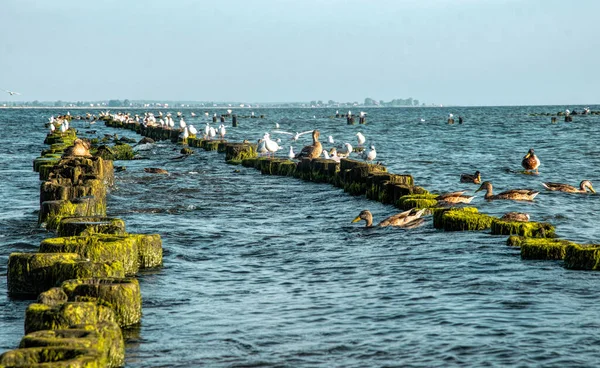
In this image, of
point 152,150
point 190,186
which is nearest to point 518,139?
point 152,150

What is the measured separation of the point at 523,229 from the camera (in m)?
15.5

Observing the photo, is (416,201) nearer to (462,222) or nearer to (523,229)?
(462,222)

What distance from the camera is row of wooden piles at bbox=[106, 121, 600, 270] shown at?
13367 mm

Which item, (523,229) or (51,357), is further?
(523,229)

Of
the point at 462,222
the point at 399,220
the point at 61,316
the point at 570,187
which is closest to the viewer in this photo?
the point at 61,316

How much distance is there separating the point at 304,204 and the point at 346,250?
7.41m

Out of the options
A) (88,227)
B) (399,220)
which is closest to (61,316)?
(88,227)

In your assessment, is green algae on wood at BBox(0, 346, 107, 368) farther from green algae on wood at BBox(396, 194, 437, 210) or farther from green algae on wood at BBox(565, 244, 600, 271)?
green algae on wood at BBox(396, 194, 437, 210)

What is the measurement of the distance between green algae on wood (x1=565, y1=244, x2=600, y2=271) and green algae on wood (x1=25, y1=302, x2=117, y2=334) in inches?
295

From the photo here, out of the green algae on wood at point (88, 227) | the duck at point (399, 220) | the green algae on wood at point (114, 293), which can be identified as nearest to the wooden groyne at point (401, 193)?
the duck at point (399, 220)

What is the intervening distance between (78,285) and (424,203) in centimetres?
1110

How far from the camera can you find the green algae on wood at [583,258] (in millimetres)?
12531

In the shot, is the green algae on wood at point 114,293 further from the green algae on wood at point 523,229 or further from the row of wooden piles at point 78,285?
the green algae on wood at point 523,229

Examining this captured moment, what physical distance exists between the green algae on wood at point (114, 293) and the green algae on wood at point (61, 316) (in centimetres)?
69
